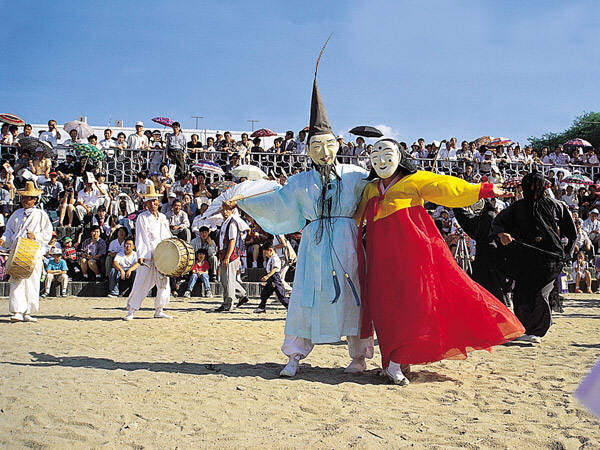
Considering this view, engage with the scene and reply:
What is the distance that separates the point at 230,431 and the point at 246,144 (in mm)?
15495

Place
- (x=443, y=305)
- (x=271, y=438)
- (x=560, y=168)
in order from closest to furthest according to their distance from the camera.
→ (x=271, y=438) < (x=443, y=305) < (x=560, y=168)

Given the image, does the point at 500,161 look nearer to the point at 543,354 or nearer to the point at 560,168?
the point at 560,168

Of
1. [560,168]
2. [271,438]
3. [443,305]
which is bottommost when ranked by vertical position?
[271,438]

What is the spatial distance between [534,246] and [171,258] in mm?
5088

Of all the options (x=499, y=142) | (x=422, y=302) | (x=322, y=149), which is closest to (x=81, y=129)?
(x=499, y=142)

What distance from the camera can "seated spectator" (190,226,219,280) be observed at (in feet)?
44.5

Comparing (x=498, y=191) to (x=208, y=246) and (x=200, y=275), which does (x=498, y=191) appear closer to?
(x=200, y=275)

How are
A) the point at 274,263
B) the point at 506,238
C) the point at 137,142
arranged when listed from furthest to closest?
the point at 137,142 < the point at 274,263 < the point at 506,238

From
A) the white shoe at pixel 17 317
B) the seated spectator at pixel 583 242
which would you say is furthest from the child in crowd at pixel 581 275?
the white shoe at pixel 17 317

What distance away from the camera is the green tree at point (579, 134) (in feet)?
140

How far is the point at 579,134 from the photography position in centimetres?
4466

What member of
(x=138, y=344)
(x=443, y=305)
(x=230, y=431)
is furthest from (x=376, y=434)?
(x=138, y=344)

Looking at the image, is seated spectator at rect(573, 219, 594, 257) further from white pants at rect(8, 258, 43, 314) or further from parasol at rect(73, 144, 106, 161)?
parasol at rect(73, 144, 106, 161)

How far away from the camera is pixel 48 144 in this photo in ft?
53.9
